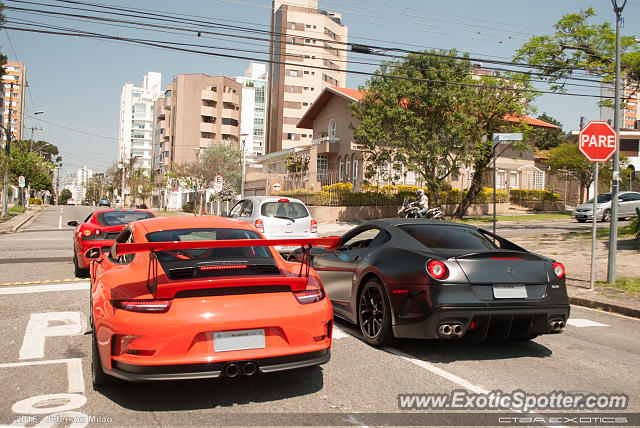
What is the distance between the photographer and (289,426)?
366 cm

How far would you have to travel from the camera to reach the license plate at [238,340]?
3807 millimetres

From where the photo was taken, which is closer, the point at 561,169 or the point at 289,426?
the point at 289,426

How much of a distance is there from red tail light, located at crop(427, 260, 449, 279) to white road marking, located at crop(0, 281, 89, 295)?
6.52m

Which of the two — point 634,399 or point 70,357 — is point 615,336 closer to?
point 634,399

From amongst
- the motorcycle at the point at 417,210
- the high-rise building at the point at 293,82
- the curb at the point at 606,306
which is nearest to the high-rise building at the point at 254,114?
the high-rise building at the point at 293,82

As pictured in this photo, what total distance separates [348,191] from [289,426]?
29903 millimetres

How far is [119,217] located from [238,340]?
8469 millimetres

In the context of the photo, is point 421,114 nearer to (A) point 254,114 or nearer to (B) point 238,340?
(B) point 238,340

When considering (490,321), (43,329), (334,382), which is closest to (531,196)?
(490,321)

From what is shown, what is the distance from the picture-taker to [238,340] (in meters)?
3.85

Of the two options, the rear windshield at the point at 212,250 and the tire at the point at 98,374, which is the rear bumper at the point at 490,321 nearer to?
the rear windshield at the point at 212,250

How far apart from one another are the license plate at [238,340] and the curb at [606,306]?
6.84 m

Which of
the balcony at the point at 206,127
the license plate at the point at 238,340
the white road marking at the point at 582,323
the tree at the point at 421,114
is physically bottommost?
the white road marking at the point at 582,323

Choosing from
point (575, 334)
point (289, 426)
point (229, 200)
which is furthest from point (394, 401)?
point (229, 200)
